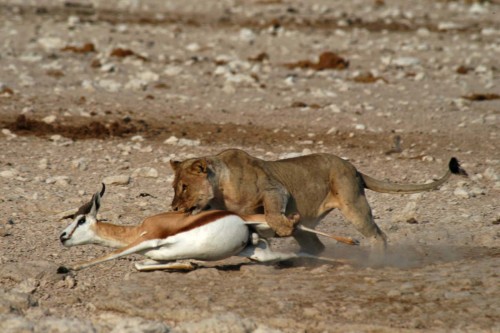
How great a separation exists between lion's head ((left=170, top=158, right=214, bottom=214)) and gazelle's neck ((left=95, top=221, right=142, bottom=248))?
0.39m

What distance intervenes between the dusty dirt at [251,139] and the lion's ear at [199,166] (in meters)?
0.75

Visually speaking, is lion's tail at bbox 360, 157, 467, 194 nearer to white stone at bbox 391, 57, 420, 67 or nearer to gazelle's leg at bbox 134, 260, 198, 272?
gazelle's leg at bbox 134, 260, 198, 272

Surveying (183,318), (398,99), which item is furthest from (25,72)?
(183,318)

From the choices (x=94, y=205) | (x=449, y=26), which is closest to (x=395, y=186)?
(x=94, y=205)

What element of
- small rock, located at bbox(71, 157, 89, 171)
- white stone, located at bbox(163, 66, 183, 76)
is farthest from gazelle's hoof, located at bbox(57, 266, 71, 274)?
white stone, located at bbox(163, 66, 183, 76)

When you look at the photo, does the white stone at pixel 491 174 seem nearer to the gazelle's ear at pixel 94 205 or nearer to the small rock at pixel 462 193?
the small rock at pixel 462 193

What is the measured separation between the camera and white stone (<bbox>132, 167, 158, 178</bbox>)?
37.1 feet

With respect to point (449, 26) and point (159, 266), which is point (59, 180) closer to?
point (159, 266)

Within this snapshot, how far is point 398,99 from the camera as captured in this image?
15.7m

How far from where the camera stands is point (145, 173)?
11.3 m

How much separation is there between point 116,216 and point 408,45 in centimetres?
1234

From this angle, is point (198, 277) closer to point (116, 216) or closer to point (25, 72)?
point (116, 216)

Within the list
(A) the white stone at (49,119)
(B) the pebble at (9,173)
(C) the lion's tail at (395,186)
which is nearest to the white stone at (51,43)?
(A) the white stone at (49,119)

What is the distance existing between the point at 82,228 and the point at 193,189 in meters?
0.86
